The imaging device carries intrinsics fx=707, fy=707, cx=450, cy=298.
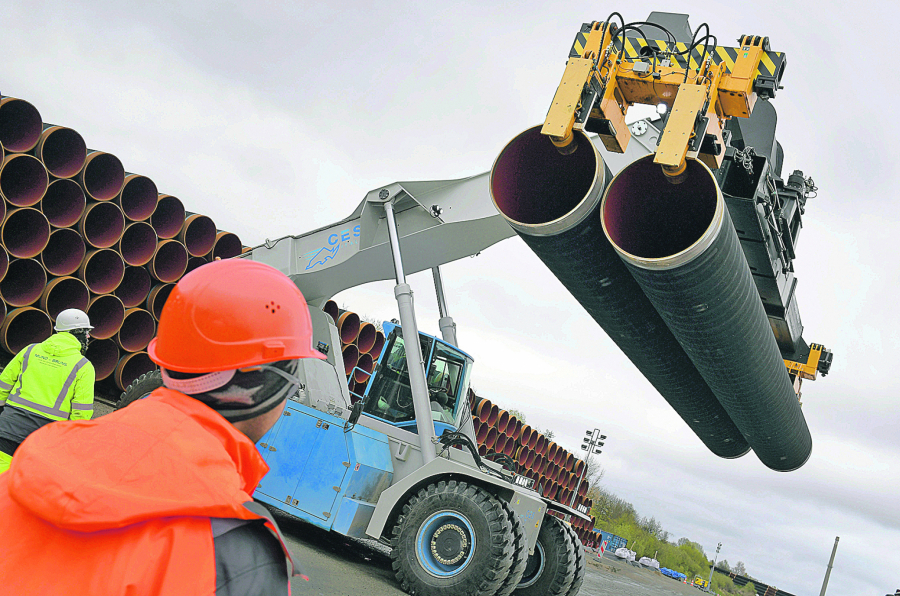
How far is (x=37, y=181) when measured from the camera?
306 inches

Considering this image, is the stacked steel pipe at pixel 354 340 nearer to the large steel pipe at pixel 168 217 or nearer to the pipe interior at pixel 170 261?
the pipe interior at pixel 170 261

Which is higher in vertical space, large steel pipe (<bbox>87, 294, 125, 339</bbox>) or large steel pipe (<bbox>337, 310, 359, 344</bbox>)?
large steel pipe (<bbox>337, 310, 359, 344</bbox>)

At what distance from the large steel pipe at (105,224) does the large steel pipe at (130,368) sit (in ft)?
5.29

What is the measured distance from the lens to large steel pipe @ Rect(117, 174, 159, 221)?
9117 mm

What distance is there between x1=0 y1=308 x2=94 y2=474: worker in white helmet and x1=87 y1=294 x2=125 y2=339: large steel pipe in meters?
4.21

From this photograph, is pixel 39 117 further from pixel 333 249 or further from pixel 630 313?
pixel 630 313

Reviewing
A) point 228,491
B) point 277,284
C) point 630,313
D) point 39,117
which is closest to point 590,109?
point 630,313

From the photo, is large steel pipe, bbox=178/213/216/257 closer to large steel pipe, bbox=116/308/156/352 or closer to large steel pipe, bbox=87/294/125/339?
large steel pipe, bbox=116/308/156/352

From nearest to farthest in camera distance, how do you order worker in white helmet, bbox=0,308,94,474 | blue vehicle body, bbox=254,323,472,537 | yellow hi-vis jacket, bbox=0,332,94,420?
worker in white helmet, bbox=0,308,94,474 < yellow hi-vis jacket, bbox=0,332,94,420 < blue vehicle body, bbox=254,323,472,537

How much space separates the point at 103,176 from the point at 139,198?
1.95 feet

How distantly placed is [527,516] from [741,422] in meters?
2.20

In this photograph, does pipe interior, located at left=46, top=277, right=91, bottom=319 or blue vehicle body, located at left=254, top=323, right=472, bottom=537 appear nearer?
blue vehicle body, located at left=254, top=323, right=472, bottom=537

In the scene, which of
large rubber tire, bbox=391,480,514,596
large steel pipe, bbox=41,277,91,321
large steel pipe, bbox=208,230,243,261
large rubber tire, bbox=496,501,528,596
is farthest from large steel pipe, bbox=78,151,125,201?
large rubber tire, bbox=496,501,528,596

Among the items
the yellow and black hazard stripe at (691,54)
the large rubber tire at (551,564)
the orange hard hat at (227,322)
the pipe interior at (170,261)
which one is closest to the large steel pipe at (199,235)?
the pipe interior at (170,261)
